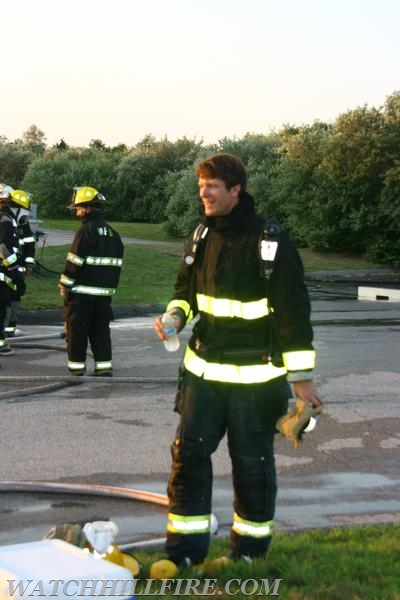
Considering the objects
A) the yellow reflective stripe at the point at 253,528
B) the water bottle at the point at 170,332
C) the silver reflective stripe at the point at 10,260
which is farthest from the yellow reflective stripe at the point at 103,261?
the yellow reflective stripe at the point at 253,528

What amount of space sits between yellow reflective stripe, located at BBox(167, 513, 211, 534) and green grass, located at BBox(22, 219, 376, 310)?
13.2 meters

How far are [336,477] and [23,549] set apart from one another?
351cm

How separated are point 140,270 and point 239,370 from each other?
21.6 metres

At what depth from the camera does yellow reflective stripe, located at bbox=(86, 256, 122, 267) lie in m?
10.3

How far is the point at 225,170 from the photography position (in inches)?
185

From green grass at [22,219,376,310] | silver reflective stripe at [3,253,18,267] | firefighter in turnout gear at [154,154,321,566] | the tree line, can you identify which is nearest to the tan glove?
firefighter in turnout gear at [154,154,321,566]

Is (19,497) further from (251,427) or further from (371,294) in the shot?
(371,294)

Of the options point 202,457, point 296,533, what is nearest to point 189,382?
point 202,457

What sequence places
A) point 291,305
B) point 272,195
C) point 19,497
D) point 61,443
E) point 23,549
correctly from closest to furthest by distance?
point 23,549 < point 291,305 < point 19,497 < point 61,443 < point 272,195

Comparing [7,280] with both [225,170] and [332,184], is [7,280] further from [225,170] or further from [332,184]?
[332,184]

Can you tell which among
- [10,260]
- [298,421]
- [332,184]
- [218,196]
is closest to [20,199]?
[10,260]

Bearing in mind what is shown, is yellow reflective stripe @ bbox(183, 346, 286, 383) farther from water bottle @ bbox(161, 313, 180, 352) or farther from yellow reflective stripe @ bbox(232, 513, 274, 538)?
yellow reflective stripe @ bbox(232, 513, 274, 538)

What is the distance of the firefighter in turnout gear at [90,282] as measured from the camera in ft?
33.7

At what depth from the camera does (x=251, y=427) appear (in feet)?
15.4
